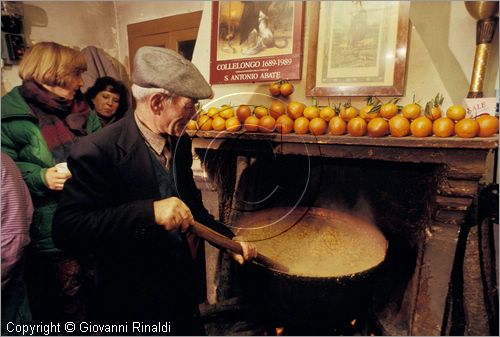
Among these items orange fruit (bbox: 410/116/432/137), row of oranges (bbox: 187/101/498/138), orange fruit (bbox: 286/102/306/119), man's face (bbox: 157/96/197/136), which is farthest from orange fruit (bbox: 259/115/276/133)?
orange fruit (bbox: 410/116/432/137)

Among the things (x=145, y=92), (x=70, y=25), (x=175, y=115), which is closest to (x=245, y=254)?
(x=175, y=115)

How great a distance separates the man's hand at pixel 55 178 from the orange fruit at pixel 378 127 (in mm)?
1382

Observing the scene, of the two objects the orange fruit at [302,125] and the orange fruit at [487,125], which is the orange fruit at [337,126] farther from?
the orange fruit at [487,125]

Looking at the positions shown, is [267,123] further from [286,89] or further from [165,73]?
[165,73]

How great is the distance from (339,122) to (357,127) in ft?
0.30

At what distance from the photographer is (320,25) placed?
5.15 ft

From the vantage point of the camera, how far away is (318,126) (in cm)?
145

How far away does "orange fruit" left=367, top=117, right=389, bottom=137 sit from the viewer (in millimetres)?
1330

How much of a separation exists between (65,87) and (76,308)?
1.10 meters

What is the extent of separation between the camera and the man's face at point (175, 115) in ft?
3.21

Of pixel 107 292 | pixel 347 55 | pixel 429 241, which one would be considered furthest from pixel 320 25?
pixel 107 292

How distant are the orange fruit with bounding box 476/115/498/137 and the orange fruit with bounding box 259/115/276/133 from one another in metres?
0.93

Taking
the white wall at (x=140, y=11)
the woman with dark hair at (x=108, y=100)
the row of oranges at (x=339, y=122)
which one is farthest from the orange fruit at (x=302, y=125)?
the white wall at (x=140, y=11)

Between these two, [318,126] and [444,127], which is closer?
[444,127]
